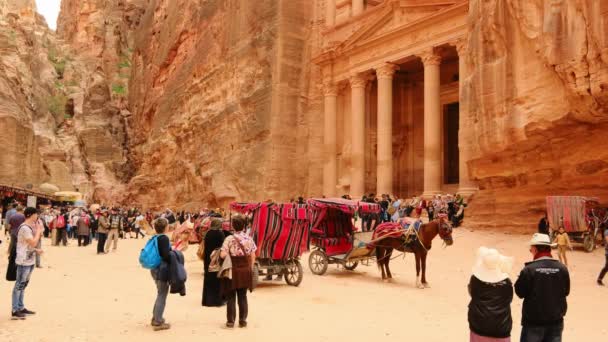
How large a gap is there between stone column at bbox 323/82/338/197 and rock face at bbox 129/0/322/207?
1318 millimetres

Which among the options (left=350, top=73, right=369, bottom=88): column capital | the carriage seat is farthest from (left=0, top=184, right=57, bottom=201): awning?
the carriage seat

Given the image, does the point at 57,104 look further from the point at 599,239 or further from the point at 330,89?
the point at 599,239

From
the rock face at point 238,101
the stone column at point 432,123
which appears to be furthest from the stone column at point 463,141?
the stone column at point 432,123

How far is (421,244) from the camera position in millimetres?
12852

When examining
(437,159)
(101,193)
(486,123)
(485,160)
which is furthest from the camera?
(101,193)

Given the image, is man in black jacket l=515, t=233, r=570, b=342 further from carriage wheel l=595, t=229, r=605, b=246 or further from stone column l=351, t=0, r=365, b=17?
stone column l=351, t=0, r=365, b=17

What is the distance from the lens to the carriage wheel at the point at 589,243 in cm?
1675

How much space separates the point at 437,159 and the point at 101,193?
38.5 meters

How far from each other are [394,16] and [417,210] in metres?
13.2

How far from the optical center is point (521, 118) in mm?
16266

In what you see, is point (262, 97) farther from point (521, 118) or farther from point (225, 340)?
point (225, 340)

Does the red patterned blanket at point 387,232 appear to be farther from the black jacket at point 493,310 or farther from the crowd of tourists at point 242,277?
the black jacket at point 493,310

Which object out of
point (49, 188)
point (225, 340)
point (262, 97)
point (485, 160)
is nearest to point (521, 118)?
point (485, 160)

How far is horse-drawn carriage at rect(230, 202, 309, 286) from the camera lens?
40.4 ft
